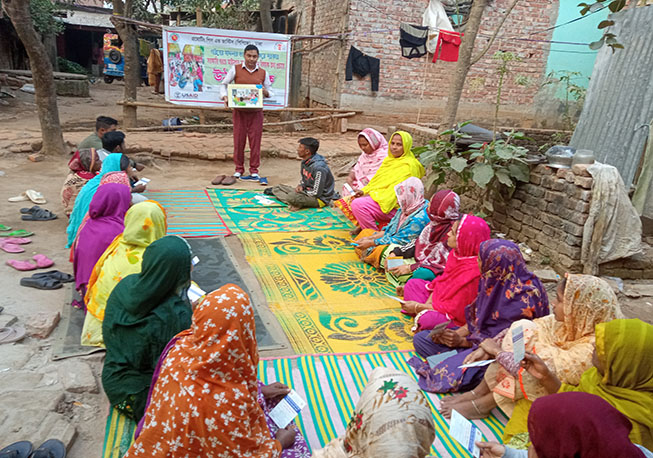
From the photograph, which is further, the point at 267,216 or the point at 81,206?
the point at 267,216

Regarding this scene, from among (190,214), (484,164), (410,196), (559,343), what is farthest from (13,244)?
(484,164)

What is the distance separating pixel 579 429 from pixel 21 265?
14.1 ft

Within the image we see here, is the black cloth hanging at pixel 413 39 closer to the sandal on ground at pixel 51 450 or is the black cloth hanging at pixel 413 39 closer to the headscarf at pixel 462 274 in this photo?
the headscarf at pixel 462 274

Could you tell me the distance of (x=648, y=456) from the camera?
5.33 feet

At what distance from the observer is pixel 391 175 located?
5.68m

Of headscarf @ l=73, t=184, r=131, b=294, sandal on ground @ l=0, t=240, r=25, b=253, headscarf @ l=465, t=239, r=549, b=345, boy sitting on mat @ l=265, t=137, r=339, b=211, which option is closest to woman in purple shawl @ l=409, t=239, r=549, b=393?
headscarf @ l=465, t=239, r=549, b=345

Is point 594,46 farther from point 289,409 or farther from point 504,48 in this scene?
point 504,48

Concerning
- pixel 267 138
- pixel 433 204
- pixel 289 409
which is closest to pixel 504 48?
pixel 267 138

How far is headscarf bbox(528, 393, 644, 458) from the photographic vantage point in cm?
142

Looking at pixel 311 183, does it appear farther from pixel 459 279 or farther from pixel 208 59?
pixel 208 59

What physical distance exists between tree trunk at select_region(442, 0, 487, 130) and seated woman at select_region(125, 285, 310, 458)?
190 inches

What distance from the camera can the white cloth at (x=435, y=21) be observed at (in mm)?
9125

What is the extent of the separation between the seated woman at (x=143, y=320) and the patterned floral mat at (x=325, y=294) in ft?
3.92

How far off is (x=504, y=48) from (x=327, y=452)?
11.0 metres
